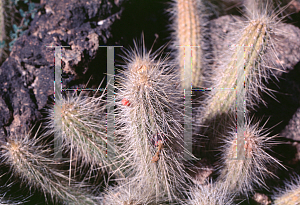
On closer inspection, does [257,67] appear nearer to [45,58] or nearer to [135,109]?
[135,109]

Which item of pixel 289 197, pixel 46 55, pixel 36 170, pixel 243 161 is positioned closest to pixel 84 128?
pixel 36 170

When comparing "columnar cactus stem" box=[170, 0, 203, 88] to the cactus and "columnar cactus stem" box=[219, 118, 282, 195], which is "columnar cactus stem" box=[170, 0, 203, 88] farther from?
the cactus

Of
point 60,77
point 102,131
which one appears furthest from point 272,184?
point 60,77

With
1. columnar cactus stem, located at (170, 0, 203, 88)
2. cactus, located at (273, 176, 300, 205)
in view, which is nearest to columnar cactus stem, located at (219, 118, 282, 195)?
cactus, located at (273, 176, 300, 205)

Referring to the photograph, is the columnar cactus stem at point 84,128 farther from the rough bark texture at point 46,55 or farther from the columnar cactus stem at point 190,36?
the columnar cactus stem at point 190,36

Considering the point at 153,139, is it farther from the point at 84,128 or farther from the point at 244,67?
the point at 244,67

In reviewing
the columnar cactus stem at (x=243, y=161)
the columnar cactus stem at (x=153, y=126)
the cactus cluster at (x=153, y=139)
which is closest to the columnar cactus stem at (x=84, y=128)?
the cactus cluster at (x=153, y=139)
